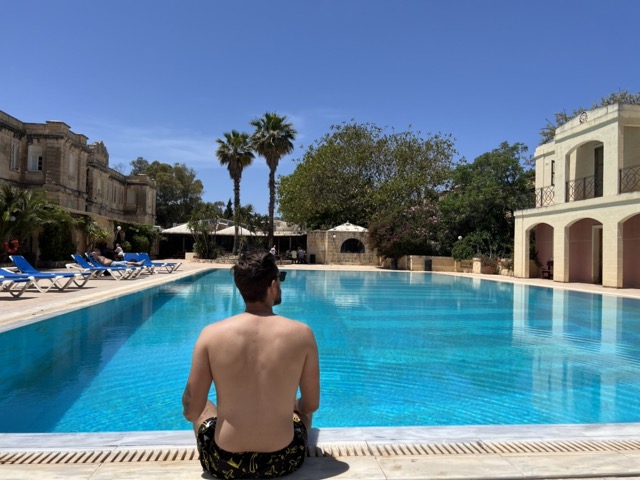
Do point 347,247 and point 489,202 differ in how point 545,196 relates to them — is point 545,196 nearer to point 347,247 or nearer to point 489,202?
point 489,202

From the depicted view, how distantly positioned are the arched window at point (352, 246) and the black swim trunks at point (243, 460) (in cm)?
3414

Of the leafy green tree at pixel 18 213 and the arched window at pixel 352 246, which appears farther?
the arched window at pixel 352 246

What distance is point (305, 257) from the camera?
38.3 metres

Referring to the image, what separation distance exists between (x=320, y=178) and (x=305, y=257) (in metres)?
6.19

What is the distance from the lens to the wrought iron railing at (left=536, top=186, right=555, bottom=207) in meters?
23.8

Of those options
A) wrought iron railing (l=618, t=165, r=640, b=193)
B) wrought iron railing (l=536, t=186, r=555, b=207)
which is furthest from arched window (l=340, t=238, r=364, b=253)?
wrought iron railing (l=618, t=165, r=640, b=193)

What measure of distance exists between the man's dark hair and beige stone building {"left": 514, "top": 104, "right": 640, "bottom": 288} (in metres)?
18.1

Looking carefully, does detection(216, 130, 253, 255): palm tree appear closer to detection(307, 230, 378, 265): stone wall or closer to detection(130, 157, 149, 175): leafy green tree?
detection(307, 230, 378, 265): stone wall

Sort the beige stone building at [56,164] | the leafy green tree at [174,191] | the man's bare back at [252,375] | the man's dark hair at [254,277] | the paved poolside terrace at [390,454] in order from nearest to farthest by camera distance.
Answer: the man's bare back at [252,375], the man's dark hair at [254,277], the paved poolside terrace at [390,454], the beige stone building at [56,164], the leafy green tree at [174,191]

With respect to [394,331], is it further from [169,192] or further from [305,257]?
[169,192]

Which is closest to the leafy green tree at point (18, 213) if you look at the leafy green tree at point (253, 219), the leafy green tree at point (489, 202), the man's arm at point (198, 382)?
the leafy green tree at point (253, 219)

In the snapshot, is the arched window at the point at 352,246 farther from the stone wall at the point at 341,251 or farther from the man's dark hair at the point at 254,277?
the man's dark hair at the point at 254,277

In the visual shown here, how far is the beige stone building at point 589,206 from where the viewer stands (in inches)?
707

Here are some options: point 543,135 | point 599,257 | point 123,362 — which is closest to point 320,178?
point 543,135
